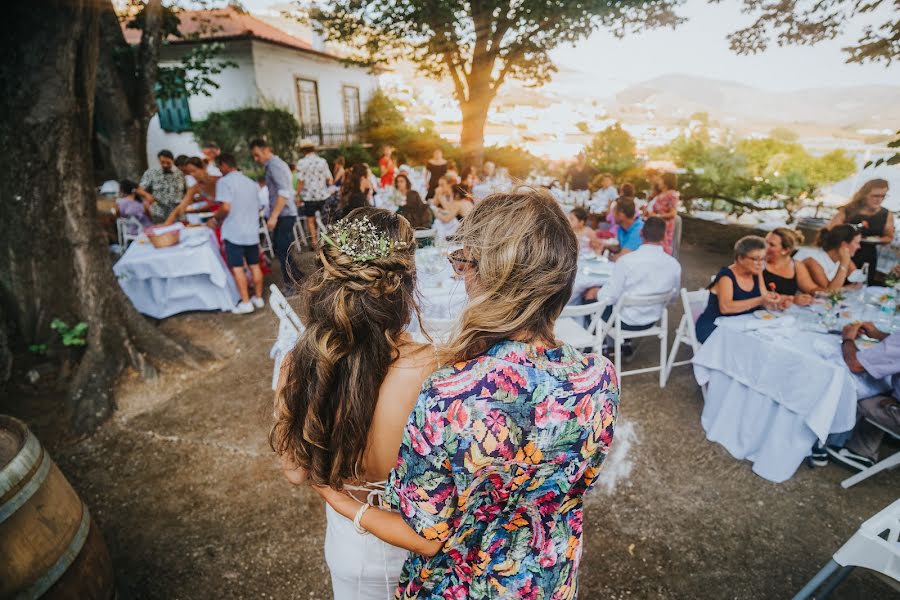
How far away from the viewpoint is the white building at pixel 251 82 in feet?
45.3

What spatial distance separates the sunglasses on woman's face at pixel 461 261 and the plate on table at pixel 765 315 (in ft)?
10.6

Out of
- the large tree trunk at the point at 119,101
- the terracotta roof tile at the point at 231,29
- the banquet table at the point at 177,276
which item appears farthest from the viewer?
the terracotta roof tile at the point at 231,29

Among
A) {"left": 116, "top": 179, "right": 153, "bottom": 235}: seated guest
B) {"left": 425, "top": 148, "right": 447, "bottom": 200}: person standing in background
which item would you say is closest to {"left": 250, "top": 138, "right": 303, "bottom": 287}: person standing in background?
{"left": 116, "top": 179, "right": 153, "bottom": 235}: seated guest

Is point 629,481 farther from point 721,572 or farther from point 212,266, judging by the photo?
point 212,266

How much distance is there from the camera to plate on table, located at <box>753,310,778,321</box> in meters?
3.44

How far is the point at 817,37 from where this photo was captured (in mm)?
6250

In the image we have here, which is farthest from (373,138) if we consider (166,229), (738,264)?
(738,264)

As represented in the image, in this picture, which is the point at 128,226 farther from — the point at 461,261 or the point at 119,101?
the point at 461,261

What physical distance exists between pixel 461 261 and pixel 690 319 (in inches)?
134

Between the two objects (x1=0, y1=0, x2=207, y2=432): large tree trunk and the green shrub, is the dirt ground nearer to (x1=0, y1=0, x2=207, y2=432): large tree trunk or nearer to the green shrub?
(x1=0, y1=0, x2=207, y2=432): large tree trunk

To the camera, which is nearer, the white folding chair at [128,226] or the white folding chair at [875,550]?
the white folding chair at [875,550]

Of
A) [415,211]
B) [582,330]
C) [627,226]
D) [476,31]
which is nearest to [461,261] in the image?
[582,330]

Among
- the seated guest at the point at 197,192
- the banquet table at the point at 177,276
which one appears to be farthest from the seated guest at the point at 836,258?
the seated guest at the point at 197,192

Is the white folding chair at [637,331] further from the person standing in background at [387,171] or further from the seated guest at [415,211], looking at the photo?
the person standing in background at [387,171]
